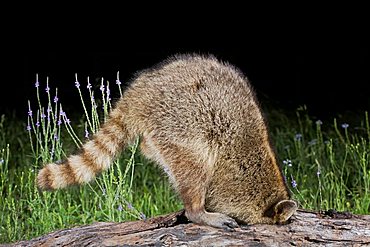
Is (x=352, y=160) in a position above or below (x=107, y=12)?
below

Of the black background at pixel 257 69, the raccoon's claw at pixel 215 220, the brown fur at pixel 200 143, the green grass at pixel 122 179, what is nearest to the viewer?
the raccoon's claw at pixel 215 220

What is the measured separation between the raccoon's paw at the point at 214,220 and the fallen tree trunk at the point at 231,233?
0.04m

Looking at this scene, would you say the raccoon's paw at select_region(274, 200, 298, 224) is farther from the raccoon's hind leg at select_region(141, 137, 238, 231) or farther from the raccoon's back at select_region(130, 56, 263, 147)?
the raccoon's back at select_region(130, 56, 263, 147)

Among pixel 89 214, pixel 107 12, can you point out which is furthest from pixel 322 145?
pixel 107 12

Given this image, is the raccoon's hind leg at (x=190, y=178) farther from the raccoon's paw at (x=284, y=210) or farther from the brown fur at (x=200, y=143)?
the raccoon's paw at (x=284, y=210)

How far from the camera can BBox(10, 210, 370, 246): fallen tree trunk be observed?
4262mm

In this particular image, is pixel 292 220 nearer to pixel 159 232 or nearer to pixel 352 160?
pixel 159 232

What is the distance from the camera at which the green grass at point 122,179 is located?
18.0 ft

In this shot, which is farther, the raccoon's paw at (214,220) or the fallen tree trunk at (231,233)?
the raccoon's paw at (214,220)

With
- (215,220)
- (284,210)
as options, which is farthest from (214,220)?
(284,210)

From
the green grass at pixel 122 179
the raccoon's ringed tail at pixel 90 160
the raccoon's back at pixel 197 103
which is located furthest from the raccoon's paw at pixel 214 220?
the green grass at pixel 122 179

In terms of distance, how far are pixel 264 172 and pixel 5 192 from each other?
302 centimetres

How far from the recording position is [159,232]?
432cm

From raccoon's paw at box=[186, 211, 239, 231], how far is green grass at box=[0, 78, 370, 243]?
0.84m
